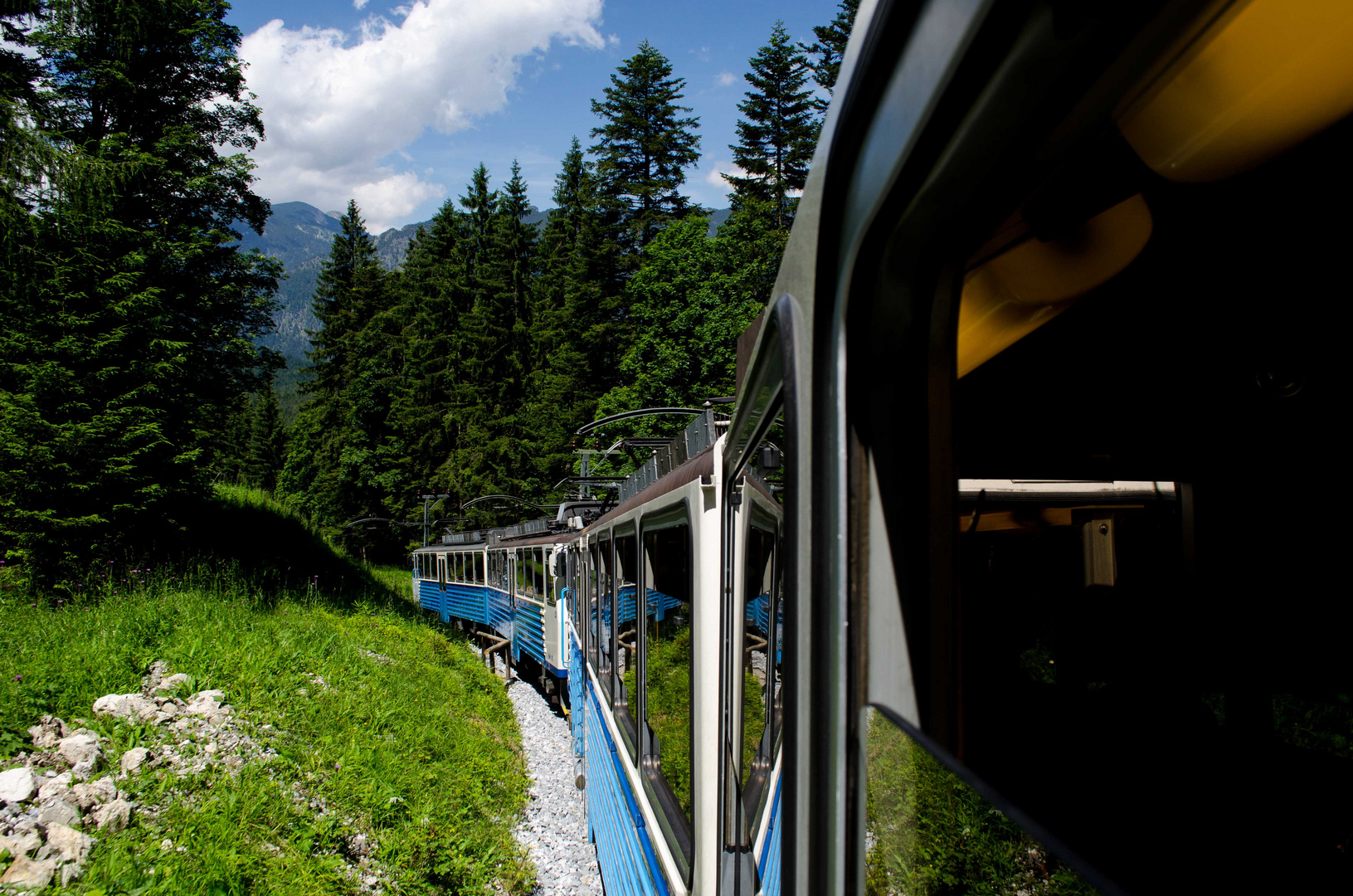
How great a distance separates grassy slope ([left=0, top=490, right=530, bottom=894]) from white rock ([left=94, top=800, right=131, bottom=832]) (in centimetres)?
11

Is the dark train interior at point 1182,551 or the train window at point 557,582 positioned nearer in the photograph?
the dark train interior at point 1182,551

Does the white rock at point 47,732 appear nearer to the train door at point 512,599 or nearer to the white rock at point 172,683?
the white rock at point 172,683

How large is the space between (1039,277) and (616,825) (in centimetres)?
368

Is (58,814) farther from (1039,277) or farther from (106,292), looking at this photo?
(106,292)

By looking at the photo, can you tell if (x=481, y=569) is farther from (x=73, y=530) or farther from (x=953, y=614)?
(x=953, y=614)

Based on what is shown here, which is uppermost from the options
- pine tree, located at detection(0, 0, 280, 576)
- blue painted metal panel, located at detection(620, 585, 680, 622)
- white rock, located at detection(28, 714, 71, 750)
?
pine tree, located at detection(0, 0, 280, 576)

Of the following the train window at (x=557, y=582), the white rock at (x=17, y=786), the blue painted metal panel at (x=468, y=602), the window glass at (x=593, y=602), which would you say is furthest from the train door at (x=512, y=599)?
the white rock at (x=17, y=786)

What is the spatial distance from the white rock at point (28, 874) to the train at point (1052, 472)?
13.0ft

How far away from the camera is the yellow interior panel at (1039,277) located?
899 mm

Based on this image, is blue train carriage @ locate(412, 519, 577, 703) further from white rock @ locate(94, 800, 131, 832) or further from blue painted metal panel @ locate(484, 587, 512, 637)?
white rock @ locate(94, 800, 131, 832)

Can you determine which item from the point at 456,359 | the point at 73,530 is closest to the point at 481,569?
the point at 73,530

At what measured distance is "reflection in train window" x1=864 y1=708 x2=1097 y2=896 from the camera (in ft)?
1.94

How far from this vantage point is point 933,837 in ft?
2.40

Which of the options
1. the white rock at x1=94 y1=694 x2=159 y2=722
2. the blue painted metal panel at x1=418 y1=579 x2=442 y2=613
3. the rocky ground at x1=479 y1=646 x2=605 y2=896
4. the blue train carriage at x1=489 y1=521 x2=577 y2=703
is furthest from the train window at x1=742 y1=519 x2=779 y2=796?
the blue painted metal panel at x1=418 y1=579 x2=442 y2=613
